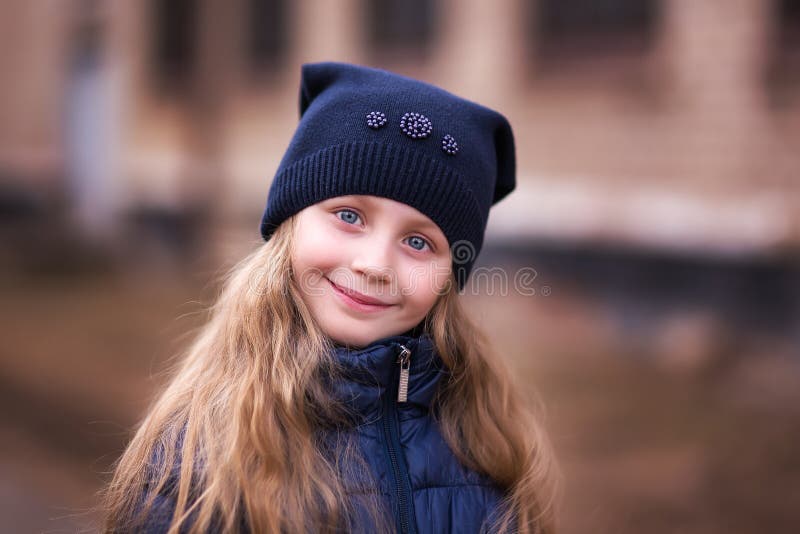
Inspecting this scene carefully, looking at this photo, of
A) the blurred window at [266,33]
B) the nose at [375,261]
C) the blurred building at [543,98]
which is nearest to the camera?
the nose at [375,261]

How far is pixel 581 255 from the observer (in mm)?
6297

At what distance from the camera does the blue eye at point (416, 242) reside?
167cm

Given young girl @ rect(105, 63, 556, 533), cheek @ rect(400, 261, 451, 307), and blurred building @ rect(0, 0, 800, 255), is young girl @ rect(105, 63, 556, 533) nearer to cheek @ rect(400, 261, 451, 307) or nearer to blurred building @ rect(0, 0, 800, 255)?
cheek @ rect(400, 261, 451, 307)

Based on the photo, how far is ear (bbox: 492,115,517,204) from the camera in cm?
188

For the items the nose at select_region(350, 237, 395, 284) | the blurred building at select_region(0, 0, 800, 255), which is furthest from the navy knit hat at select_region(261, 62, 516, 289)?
the blurred building at select_region(0, 0, 800, 255)

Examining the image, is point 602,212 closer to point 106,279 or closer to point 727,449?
point 727,449

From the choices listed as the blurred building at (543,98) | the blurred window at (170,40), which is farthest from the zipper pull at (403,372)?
the blurred window at (170,40)

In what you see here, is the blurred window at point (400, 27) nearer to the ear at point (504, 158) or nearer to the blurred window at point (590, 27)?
the blurred window at point (590, 27)

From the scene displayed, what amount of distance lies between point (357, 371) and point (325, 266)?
0.75ft

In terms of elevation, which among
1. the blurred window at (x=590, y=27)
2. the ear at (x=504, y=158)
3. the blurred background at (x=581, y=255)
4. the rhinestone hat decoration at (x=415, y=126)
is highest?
the blurred window at (x=590, y=27)

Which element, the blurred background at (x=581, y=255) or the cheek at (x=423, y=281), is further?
the blurred background at (x=581, y=255)

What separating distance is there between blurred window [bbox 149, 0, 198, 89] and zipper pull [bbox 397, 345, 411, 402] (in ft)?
31.2

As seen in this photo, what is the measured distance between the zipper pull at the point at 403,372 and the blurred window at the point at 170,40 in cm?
952

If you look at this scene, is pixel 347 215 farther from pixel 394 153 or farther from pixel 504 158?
pixel 504 158
